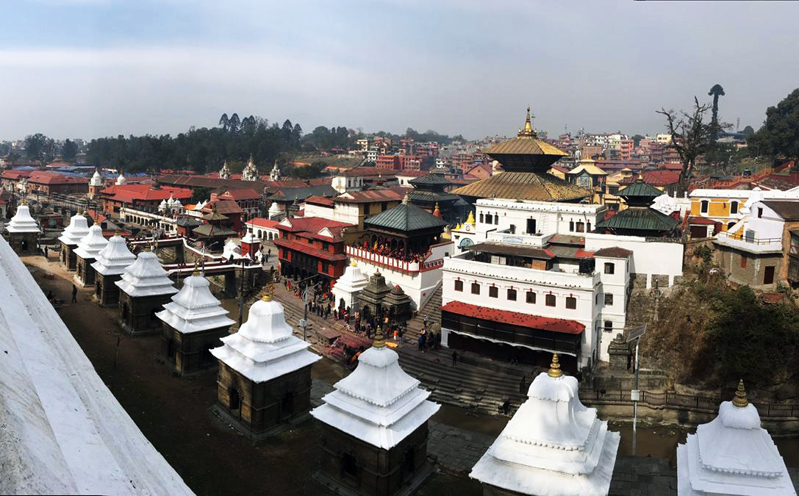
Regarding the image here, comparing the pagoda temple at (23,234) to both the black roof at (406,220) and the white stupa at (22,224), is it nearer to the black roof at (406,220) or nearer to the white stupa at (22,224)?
the white stupa at (22,224)

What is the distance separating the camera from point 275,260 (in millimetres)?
51125

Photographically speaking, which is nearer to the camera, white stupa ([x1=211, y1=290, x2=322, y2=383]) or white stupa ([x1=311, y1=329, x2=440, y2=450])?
white stupa ([x1=311, y1=329, x2=440, y2=450])

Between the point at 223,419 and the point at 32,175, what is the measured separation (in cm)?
9899

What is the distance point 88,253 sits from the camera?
121 feet

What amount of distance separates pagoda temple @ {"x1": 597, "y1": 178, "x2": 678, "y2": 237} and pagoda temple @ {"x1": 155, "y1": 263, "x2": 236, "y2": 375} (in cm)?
2213

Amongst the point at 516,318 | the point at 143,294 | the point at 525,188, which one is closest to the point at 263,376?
the point at 143,294

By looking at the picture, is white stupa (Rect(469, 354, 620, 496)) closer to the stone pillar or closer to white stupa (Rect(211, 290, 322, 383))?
white stupa (Rect(211, 290, 322, 383))

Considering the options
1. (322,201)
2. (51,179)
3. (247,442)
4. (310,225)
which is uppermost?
(51,179)

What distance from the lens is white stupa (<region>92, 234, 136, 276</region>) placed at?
3288 cm

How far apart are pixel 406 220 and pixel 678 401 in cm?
2020

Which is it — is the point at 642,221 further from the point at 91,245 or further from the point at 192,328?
the point at 91,245

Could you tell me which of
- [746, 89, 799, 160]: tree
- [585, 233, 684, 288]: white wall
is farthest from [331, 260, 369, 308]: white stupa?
[746, 89, 799, 160]: tree

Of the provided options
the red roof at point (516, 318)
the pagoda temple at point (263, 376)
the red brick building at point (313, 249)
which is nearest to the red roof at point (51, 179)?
the red brick building at point (313, 249)

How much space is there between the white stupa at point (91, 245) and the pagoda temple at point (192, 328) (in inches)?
574
